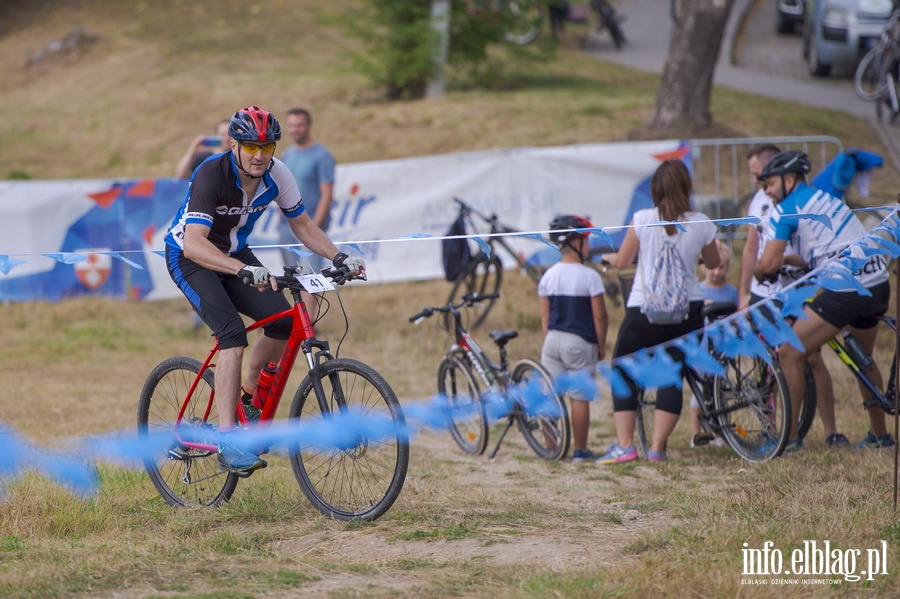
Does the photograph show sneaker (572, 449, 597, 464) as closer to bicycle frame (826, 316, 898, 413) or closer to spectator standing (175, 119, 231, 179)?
bicycle frame (826, 316, 898, 413)

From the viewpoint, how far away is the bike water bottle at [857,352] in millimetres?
7027

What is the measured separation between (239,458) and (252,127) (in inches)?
64.9

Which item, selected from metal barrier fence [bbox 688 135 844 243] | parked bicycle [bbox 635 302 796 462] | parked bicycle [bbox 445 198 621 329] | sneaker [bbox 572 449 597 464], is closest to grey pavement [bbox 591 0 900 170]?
metal barrier fence [bbox 688 135 844 243]

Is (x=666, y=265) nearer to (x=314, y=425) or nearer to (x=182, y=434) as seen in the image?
(x=314, y=425)

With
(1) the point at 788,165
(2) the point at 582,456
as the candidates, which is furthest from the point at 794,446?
(1) the point at 788,165

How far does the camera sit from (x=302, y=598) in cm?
419

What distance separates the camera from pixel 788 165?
6.71 meters

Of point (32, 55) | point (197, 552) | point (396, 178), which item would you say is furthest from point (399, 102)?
point (197, 552)

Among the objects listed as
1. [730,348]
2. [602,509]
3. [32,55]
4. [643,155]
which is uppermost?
[32,55]

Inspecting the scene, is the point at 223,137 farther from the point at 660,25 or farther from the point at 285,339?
the point at 660,25

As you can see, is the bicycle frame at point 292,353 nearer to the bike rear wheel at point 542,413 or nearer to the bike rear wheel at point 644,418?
the bike rear wheel at point 542,413

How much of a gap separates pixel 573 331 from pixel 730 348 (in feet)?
3.62

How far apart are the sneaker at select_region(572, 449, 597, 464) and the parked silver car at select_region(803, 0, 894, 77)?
16481 millimetres

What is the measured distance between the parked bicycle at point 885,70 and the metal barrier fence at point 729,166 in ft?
14.7
